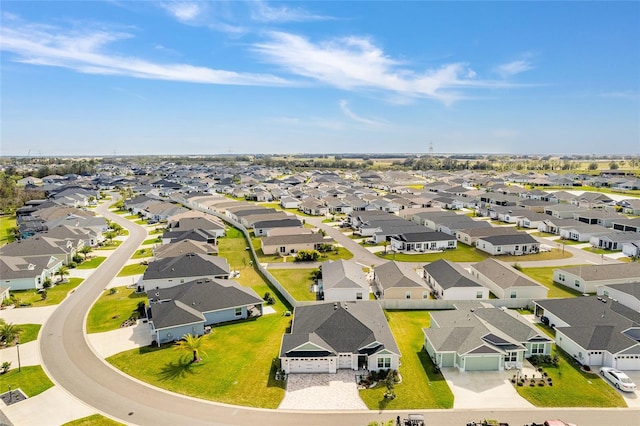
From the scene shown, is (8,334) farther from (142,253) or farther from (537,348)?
(537,348)

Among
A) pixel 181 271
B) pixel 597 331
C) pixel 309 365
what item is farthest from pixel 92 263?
pixel 597 331

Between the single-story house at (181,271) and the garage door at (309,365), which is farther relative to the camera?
the single-story house at (181,271)

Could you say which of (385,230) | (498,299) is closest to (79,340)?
(498,299)

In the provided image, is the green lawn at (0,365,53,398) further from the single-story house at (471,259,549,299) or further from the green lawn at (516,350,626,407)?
the single-story house at (471,259,549,299)

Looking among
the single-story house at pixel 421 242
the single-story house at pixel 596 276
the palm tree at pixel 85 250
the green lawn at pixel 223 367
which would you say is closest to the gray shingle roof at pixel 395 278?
the green lawn at pixel 223 367

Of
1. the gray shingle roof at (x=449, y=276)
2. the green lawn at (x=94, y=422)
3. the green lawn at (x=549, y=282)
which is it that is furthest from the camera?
the green lawn at (x=549, y=282)

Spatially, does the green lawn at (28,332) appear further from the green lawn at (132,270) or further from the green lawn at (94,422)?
the green lawn at (94,422)

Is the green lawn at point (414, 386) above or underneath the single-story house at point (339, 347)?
underneath
